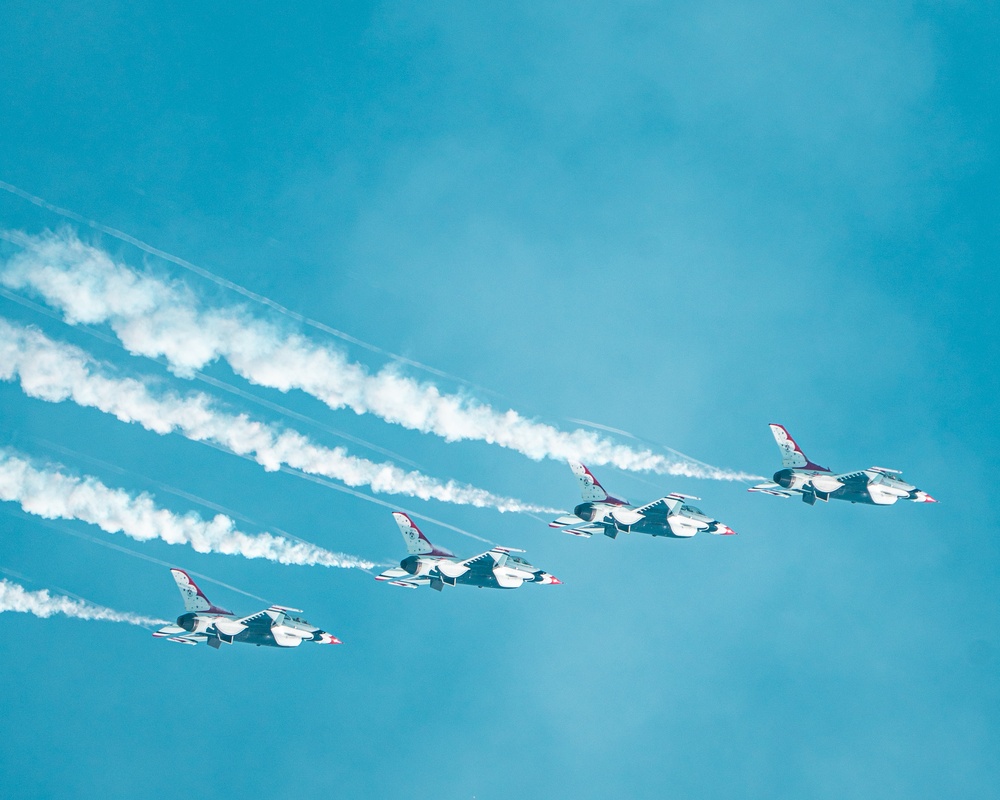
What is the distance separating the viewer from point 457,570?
92.1m

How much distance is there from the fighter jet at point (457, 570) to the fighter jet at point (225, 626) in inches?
257

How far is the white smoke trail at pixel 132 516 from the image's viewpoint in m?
85.9

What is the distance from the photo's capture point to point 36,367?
86125 mm

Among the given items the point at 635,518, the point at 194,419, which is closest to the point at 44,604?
the point at 194,419

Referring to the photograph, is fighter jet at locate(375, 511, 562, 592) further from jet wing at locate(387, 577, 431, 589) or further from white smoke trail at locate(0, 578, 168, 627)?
white smoke trail at locate(0, 578, 168, 627)

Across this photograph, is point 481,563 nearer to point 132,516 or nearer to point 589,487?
point 589,487

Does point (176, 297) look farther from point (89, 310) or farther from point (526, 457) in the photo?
point (526, 457)

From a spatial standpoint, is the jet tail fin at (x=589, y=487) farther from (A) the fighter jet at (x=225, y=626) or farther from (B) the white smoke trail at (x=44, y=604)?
(B) the white smoke trail at (x=44, y=604)

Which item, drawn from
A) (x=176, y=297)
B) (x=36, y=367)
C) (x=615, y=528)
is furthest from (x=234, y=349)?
(x=615, y=528)

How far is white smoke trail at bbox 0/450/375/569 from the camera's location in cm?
8594

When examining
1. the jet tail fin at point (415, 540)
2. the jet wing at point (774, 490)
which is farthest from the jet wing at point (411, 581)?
the jet wing at point (774, 490)

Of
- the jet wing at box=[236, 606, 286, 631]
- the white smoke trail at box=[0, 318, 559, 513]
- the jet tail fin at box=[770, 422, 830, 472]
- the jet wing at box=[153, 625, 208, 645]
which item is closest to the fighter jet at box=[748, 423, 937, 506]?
the jet tail fin at box=[770, 422, 830, 472]

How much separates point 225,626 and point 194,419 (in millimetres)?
12573

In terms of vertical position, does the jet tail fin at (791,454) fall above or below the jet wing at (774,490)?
above
